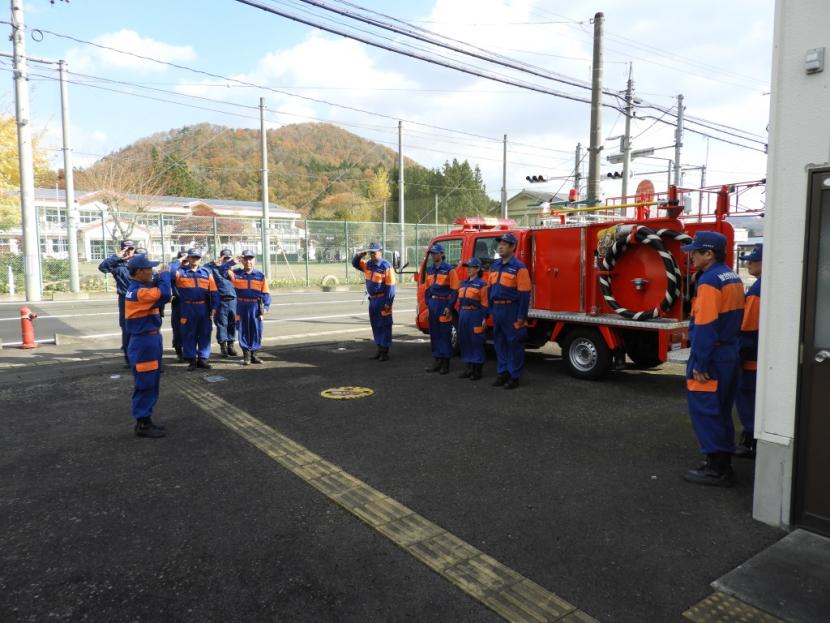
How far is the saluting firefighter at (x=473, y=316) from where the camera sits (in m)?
7.63

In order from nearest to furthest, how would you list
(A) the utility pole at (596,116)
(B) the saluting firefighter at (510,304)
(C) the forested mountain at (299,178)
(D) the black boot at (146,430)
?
(D) the black boot at (146,430) < (B) the saluting firefighter at (510,304) < (A) the utility pole at (596,116) < (C) the forested mountain at (299,178)

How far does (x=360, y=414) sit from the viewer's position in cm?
610

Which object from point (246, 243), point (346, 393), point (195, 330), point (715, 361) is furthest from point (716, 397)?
point (246, 243)

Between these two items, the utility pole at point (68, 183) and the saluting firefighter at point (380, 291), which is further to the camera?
the utility pole at point (68, 183)

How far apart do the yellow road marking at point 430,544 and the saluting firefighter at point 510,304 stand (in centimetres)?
324

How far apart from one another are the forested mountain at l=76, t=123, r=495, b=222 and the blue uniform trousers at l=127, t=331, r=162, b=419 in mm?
47098

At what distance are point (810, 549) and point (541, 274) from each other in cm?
524

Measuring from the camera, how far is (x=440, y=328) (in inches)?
Answer: 326

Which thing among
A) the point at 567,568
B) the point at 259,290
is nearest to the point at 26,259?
the point at 259,290

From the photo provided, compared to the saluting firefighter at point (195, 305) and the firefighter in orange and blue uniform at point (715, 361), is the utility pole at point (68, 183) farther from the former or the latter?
the firefighter in orange and blue uniform at point (715, 361)

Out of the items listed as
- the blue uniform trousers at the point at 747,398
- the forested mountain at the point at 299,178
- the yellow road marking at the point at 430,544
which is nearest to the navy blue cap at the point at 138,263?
the yellow road marking at the point at 430,544

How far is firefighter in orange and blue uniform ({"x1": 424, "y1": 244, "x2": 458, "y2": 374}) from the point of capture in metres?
8.25

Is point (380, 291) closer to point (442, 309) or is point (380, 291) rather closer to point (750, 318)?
point (442, 309)

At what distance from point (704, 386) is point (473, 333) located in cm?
382
